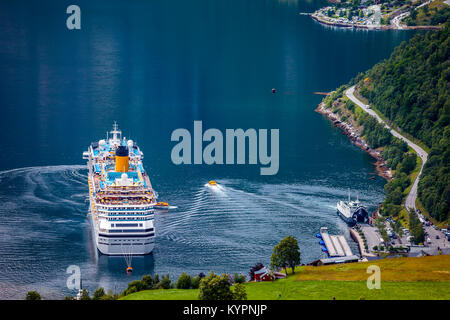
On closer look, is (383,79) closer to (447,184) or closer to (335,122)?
(335,122)

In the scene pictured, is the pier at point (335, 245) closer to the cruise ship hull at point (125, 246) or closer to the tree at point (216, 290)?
the cruise ship hull at point (125, 246)

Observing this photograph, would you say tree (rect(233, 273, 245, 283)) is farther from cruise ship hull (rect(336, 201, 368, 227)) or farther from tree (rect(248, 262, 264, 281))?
cruise ship hull (rect(336, 201, 368, 227))

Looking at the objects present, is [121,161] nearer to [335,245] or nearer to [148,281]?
[148,281]

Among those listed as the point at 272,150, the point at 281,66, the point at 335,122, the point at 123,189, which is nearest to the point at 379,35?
the point at 281,66

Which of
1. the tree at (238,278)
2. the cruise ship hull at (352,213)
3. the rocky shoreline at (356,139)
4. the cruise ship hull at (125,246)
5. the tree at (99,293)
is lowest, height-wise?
the tree at (99,293)

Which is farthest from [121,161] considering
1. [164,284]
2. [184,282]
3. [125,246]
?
[184,282]

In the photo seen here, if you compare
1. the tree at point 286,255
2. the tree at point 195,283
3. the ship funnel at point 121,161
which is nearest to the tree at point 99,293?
the tree at point 195,283
